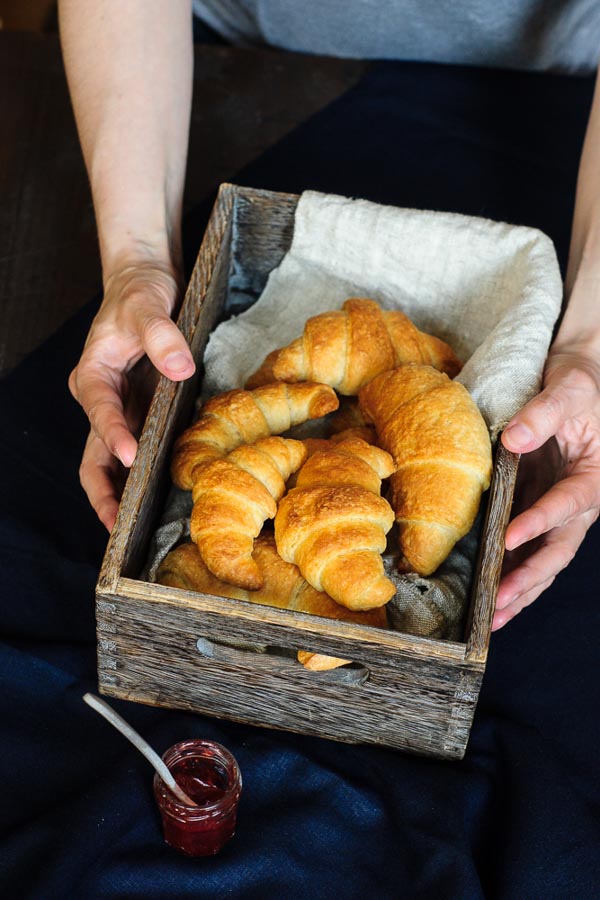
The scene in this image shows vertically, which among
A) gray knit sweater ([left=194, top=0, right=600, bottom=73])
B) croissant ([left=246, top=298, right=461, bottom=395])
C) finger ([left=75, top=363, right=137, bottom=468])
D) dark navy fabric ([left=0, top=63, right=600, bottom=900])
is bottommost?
dark navy fabric ([left=0, top=63, right=600, bottom=900])

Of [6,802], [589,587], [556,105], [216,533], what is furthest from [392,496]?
[556,105]

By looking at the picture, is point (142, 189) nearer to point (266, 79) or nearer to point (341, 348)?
point (341, 348)

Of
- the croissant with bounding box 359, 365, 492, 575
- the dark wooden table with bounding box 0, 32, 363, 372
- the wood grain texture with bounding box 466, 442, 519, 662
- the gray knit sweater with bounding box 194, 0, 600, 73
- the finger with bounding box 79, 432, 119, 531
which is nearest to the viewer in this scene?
the wood grain texture with bounding box 466, 442, 519, 662

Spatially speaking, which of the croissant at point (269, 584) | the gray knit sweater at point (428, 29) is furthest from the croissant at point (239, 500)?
the gray knit sweater at point (428, 29)

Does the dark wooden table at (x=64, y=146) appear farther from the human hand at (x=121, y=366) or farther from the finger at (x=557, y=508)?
the finger at (x=557, y=508)

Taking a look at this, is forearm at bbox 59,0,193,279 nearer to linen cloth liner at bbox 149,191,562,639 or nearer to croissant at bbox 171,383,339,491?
linen cloth liner at bbox 149,191,562,639

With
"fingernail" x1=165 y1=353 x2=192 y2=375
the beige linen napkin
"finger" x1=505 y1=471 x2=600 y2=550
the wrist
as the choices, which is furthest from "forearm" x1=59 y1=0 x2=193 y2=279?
"finger" x1=505 y1=471 x2=600 y2=550
